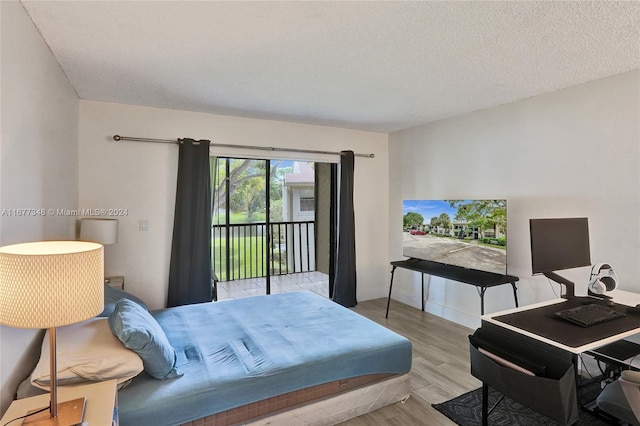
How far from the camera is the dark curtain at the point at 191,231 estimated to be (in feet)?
12.4

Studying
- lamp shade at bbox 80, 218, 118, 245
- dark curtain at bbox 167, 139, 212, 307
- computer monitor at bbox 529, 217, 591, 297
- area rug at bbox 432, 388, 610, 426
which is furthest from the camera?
dark curtain at bbox 167, 139, 212, 307

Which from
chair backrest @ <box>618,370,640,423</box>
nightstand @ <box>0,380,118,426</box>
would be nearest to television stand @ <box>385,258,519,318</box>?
chair backrest @ <box>618,370,640,423</box>

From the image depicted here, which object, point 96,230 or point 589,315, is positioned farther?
point 96,230

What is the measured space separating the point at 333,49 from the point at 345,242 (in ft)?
9.33

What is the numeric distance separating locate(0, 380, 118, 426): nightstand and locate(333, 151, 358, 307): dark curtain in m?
3.30

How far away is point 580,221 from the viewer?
2684 mm

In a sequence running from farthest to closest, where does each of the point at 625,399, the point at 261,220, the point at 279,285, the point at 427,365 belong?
the point at 279,285
the point at 261,220
the point at 427,365
the point at 625,399

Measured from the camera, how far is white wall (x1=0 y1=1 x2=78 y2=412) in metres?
1.59

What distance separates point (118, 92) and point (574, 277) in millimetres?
4426

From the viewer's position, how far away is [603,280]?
8.54 ft

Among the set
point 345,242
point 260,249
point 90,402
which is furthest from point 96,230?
point 260,249

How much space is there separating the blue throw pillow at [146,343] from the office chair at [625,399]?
2243 millimetres

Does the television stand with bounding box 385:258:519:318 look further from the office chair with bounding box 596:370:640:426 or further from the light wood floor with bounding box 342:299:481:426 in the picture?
the office chair with bounding box 596:370:640:426

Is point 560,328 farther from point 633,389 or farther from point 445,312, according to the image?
point 445,312
